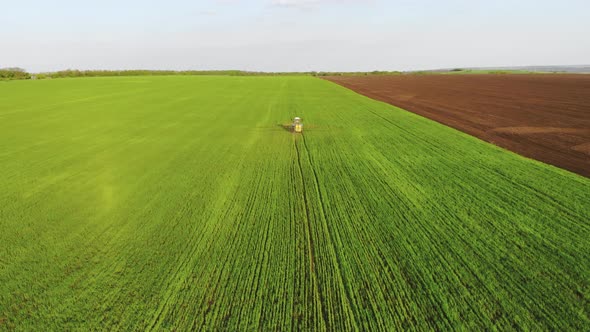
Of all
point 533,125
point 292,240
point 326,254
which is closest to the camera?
point 326,254

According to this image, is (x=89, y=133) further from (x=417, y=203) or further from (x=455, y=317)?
(x=455, y=317)

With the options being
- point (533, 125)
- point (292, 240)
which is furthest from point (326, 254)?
point (533, 125)

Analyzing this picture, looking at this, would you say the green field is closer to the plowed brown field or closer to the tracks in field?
the tracks in field

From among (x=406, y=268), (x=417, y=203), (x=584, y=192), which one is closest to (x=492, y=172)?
(x=584, y=192)

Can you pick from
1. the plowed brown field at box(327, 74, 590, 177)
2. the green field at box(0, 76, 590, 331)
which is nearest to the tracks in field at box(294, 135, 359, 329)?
the green field at box(0, 76, 590, 331)

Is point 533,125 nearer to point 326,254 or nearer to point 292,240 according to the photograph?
point 326,254

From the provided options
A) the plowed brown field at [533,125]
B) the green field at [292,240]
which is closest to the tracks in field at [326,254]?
the green field at [292,240]

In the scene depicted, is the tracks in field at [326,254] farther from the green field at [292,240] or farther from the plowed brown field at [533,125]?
the plowed brown field at [533,125]

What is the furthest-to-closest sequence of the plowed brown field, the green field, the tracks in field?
1. the plowed brown field
2. the green field
3. the tracks in field
